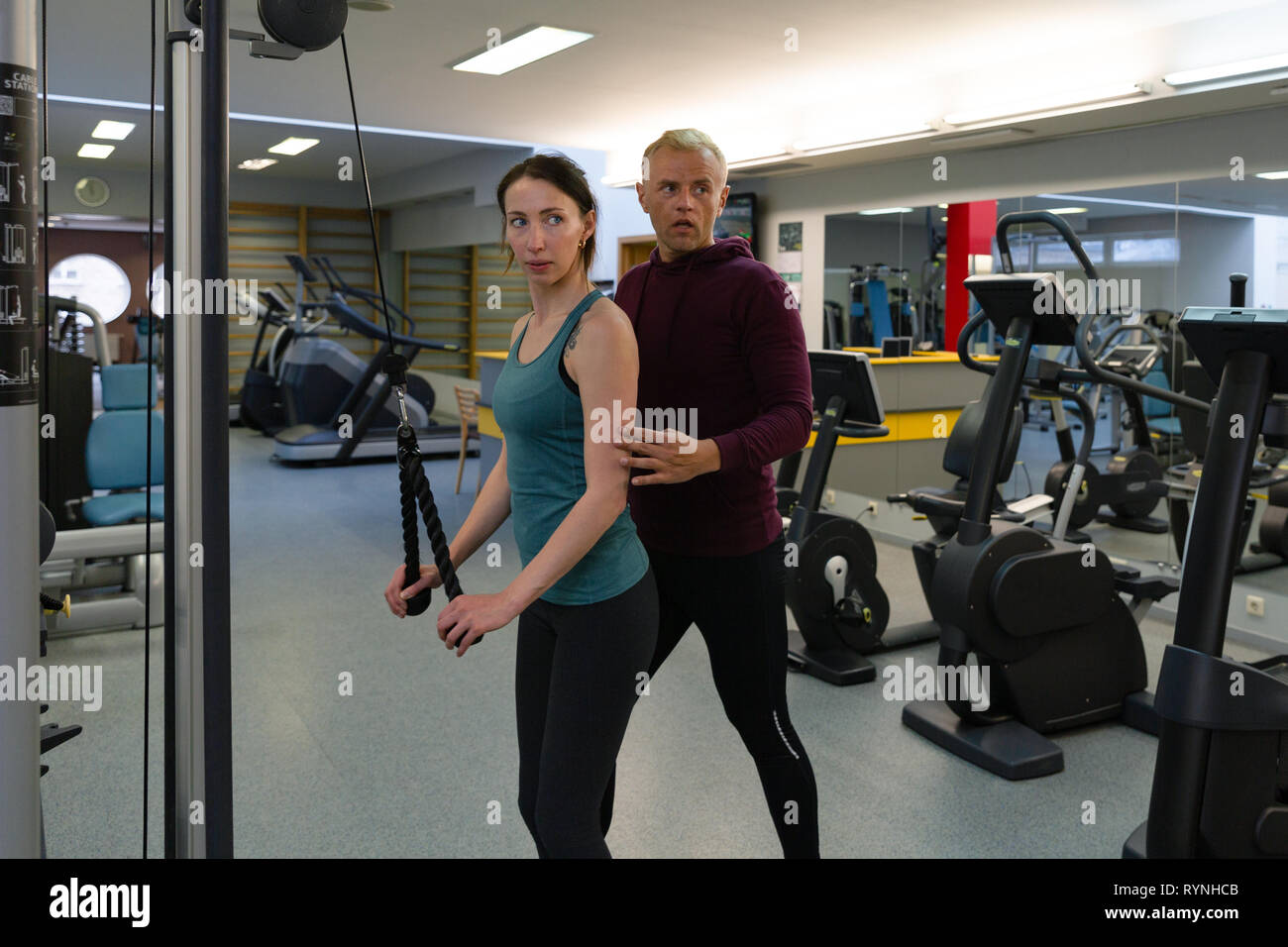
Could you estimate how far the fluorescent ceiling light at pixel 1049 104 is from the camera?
4777mm

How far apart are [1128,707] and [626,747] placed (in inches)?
67.6

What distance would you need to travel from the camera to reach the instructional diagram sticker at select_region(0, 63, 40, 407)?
1.12 meters

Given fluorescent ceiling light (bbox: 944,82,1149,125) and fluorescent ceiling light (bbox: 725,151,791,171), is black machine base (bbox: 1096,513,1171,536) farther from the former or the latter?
fluorescent ceiling light (bbox: 725,151,791,171)

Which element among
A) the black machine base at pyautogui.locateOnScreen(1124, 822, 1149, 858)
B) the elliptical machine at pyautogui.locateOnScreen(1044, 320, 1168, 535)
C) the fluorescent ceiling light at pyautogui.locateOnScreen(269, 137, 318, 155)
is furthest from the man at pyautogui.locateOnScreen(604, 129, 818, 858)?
the fluorescent ceiling light at pyautogui.locateOnScreen(269, 137, 318, 155)

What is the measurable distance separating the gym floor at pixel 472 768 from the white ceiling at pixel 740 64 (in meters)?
2.68

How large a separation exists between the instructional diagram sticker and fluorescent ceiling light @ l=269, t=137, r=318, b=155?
30.9 ft

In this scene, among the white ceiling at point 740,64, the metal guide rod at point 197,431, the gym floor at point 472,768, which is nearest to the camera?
the metal guide rod at point 197,431

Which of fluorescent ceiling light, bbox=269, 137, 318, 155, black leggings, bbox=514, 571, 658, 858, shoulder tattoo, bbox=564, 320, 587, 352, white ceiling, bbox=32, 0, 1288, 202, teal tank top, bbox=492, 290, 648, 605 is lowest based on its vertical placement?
black leggings, bbox=514, 571, 658, 858

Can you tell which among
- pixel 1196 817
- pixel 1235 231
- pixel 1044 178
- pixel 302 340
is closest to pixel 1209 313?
pixel 1196 817

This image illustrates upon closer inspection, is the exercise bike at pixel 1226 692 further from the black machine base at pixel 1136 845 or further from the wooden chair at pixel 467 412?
the wooden chair at pixel 467 412

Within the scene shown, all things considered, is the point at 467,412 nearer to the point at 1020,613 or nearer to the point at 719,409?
the point at 1020,613

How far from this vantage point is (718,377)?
1.97 m

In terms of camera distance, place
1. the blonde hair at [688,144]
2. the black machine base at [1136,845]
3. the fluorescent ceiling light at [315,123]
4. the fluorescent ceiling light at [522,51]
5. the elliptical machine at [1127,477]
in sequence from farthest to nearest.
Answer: the fluorescent ceiling light at [315,123], the elliptical machine at [1127,477], the fluorescent ceiling light at [522,51], the black machine base at [1136,845], the blonde hair at [688,144]

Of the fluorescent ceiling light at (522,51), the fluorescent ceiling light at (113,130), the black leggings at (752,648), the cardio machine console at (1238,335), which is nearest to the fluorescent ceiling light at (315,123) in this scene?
the fluorescent ceiling light at (113,130)
